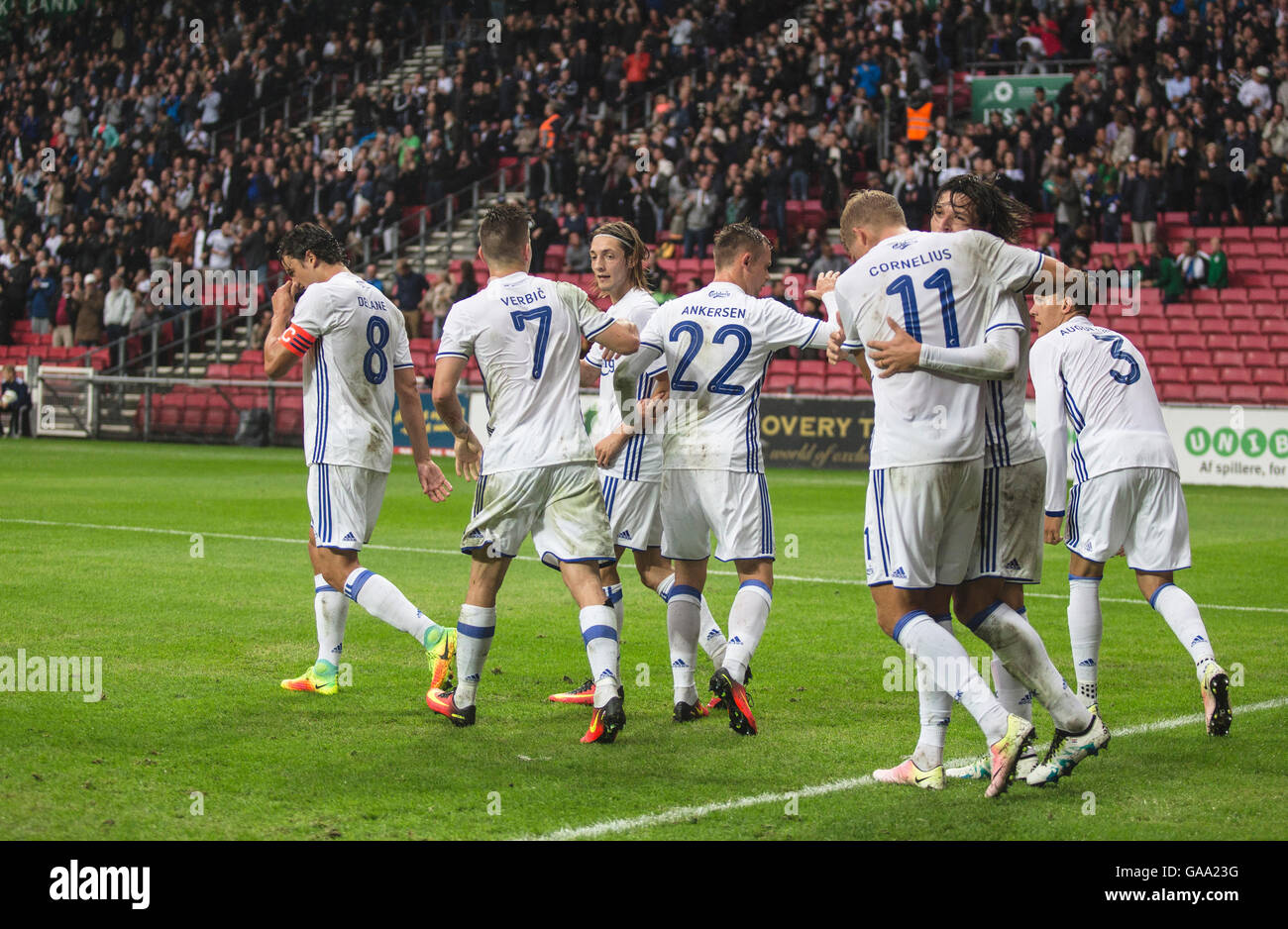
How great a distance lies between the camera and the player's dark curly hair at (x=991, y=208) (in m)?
5.44

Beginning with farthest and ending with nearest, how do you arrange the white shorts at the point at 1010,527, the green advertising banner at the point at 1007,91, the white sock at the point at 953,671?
the green advertising banner at the point at 1007,91, the white shorts at the point at 1010,527, the white sock at the point at 953,671

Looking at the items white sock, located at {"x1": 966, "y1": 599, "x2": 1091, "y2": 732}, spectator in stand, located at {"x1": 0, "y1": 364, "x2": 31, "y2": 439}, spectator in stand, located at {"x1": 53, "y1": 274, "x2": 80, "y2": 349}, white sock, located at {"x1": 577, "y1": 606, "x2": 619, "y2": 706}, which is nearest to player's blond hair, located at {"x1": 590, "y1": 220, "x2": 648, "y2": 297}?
white sock, located at {"x1": 577, "y1": 606, "x2": 619, "y2": 706}

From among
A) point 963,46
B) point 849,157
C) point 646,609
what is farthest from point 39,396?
point 646,609

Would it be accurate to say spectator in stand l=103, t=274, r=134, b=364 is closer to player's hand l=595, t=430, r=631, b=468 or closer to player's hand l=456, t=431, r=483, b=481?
player's hand l=456, t=431, r=483, b=481

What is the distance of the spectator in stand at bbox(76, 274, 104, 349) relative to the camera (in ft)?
102

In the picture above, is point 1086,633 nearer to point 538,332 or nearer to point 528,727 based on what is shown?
point 528,727

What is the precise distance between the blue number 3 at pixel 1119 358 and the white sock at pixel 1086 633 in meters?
0.94

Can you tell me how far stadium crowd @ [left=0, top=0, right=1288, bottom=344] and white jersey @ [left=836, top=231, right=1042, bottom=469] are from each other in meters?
19.1

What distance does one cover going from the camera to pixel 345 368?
701cm

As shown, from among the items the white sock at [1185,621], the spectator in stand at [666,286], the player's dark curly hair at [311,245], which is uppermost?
the spectator in stand at [666,286]

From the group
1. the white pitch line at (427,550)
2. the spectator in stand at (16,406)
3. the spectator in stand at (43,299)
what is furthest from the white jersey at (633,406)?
the spectator in stand at (43,299)

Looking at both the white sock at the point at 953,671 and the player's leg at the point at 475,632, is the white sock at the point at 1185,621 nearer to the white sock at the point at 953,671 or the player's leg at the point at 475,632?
the white sock at the point at 953,671

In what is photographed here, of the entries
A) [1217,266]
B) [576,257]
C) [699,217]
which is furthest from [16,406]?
[1217,266]
